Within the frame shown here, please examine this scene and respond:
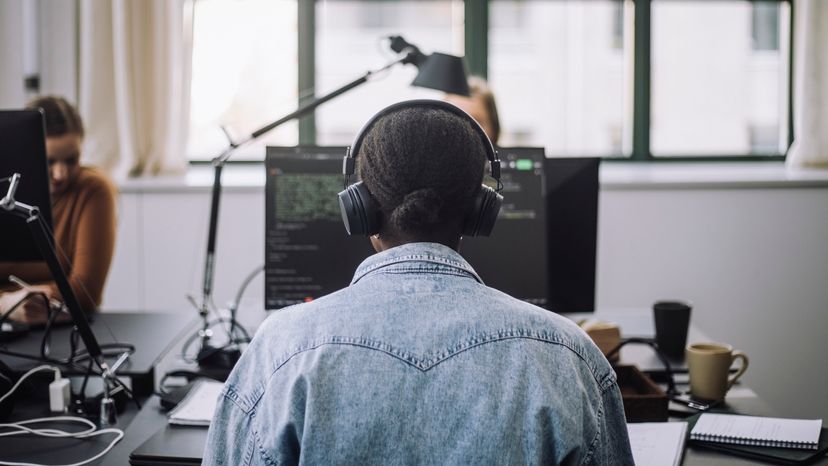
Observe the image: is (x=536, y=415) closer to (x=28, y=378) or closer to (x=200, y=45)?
(x=28, y=378)

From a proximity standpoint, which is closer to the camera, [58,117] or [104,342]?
[104,342]

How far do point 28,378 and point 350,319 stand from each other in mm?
974

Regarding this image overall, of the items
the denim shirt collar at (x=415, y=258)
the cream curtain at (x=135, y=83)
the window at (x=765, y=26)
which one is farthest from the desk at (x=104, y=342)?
the window at (x=765, y=26)

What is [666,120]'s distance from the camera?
12.9 feet

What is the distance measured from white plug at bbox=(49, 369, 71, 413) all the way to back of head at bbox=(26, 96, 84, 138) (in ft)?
2.79

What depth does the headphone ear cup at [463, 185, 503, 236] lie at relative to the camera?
1.01 meters

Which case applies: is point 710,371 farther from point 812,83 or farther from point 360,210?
point 812,83

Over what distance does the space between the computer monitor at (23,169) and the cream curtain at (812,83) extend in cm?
299

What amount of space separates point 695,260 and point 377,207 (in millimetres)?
2673

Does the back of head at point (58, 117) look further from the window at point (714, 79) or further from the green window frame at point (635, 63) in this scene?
the window at point (714, 79)

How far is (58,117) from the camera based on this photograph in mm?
2170

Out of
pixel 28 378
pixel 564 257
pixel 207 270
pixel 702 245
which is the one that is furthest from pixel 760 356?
pixel 28 378

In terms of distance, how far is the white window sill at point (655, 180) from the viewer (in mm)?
3328

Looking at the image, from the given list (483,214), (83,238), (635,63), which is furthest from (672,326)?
(635,63)
